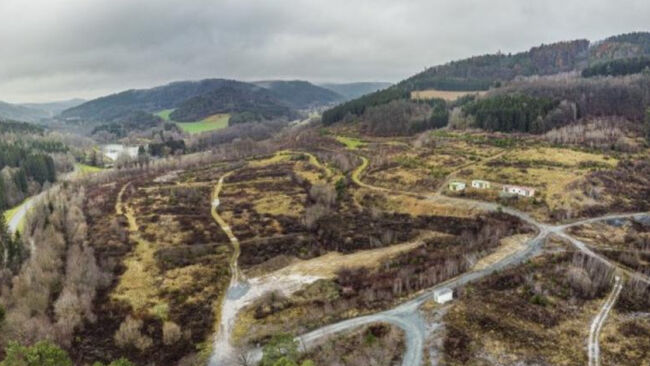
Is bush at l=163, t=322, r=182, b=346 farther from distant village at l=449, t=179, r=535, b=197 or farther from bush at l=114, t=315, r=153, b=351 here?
distant village at l=449, t=179, r=535, b=197

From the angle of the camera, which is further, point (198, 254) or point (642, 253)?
point (198, 254)

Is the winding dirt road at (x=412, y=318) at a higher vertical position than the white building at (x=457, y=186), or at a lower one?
lower

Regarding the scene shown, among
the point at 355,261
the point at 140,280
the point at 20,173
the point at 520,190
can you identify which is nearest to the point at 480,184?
the point at 520,190

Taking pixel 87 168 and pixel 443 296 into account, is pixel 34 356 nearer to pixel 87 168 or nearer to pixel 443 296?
pixel 443 296

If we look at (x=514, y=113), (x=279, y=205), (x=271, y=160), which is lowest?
(x=279, y=205)

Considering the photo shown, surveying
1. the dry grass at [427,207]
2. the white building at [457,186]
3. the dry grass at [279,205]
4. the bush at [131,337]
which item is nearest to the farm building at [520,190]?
the white building at [457,186]

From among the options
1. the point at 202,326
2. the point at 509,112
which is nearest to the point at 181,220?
the point at 202,326

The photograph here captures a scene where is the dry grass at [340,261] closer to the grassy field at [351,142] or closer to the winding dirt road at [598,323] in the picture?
the winding dirt road at [598,323]

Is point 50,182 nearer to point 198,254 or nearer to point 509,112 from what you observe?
point 198,254
